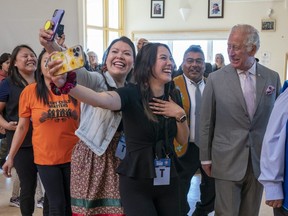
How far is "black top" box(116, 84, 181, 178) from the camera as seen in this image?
1670 mm

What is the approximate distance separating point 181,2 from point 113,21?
2081 mm

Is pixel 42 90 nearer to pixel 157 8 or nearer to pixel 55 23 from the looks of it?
pixel 55 23

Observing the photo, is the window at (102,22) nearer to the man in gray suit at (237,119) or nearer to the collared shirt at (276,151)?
the man in gray suit at (237,119)

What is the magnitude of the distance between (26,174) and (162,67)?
1.44 metres

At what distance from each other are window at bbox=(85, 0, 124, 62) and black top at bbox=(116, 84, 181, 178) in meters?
7.88

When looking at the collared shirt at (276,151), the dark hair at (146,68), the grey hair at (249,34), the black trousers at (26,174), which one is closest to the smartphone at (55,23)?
the dark hair at (146,68)

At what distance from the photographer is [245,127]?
212cm

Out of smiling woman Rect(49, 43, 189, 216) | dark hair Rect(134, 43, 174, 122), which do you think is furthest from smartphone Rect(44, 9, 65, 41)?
dark hair Rect(134, 43, 174, 122)

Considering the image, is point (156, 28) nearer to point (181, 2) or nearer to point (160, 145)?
point (181, 2)

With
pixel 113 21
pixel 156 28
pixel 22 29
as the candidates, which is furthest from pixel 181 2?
pixel 22 29

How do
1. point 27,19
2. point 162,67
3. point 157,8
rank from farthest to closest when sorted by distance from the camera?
point 157,8 → point 27,19 → point 162,67

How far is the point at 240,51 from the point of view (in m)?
2.12

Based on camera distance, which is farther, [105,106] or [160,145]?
[160,145]

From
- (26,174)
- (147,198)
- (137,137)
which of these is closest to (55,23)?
(137,137)
